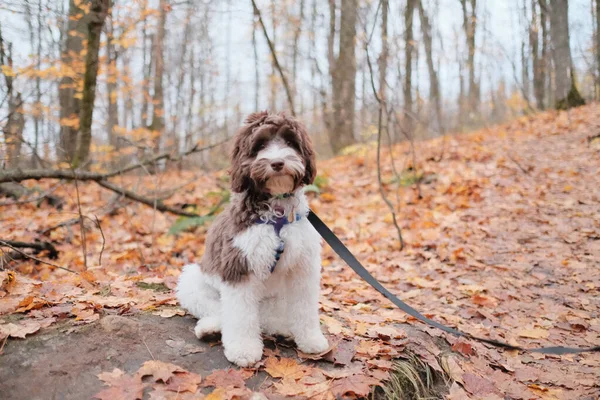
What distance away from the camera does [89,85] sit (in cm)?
Result: 1045

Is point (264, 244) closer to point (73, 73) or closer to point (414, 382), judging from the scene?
point (414, 382)

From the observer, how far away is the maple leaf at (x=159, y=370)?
8.02 ft

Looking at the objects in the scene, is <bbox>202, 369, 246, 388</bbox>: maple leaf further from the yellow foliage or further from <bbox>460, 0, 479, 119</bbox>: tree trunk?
<bbox>460, 0, 479, 119</bbox>: tree trunk

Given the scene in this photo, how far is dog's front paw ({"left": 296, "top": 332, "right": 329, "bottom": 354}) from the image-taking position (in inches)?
113

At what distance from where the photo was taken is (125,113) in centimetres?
2486

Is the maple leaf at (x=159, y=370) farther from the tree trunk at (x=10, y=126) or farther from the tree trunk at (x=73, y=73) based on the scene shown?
the tree trunk at (x=73, y=73)

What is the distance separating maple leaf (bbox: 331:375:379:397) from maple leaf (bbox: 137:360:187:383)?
3.29 feet

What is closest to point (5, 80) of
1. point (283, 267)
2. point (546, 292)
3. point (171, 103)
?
point (283, 267)

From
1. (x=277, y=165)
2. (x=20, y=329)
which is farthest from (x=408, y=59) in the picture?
(x=20, y=329)

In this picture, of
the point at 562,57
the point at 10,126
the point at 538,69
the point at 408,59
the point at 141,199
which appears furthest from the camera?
the point at 538,69

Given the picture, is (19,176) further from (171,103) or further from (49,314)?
(171,103)

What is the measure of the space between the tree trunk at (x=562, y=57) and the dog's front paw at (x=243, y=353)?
1531 centimetres

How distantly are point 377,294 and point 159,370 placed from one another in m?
3.08

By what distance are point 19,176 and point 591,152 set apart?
11251mm
